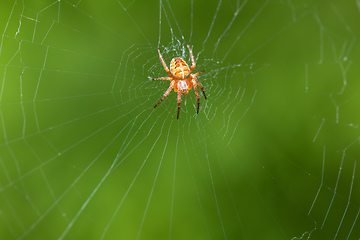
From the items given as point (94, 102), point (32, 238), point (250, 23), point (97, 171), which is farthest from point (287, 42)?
point (32, 238)

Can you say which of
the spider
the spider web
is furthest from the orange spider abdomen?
the spider web

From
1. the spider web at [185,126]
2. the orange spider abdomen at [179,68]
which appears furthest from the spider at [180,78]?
the spider web at [185,126]

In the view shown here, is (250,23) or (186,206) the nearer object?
(186,206)

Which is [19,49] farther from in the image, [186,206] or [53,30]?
[186,206]

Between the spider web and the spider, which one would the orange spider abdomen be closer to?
the spider

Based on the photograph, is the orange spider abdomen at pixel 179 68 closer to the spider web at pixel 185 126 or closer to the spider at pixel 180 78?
the spider at pixel 180 78

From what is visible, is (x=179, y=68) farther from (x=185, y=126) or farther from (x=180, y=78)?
(x=185, y=126)

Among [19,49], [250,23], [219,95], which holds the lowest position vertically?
[219,95]
